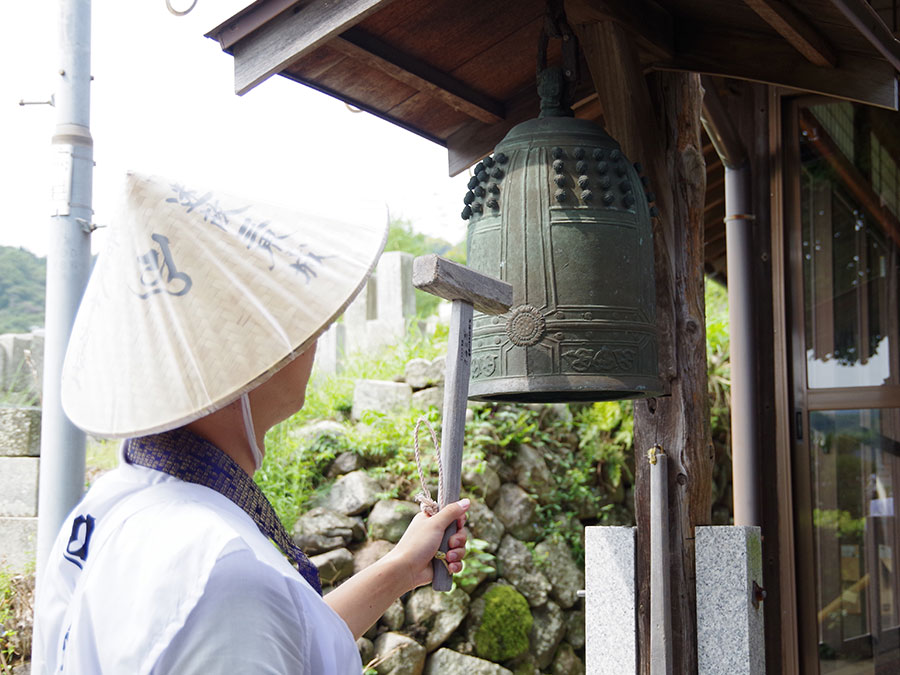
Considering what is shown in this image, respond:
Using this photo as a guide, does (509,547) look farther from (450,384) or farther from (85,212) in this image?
(450,384)

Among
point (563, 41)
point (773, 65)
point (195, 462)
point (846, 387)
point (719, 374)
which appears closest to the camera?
point (195, 462)

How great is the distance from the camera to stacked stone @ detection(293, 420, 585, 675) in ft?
20.6

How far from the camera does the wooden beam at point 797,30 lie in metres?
2.66

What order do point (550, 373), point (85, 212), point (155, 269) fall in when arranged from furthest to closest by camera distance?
point (85, 212), point (550, 373), point (155, 269)

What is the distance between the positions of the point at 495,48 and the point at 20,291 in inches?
321

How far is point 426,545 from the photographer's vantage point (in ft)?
5.54

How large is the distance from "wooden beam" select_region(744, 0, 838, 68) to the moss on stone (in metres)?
4.77

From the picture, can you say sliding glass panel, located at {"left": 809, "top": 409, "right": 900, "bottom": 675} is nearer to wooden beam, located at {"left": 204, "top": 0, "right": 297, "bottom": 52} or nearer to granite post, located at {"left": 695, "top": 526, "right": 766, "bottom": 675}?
granite post, located at {"left": 695, "top": 526, "right": 766, "bottom": 675}

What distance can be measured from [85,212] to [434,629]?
4.02m

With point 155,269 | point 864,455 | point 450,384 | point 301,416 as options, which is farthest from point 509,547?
point 155,269

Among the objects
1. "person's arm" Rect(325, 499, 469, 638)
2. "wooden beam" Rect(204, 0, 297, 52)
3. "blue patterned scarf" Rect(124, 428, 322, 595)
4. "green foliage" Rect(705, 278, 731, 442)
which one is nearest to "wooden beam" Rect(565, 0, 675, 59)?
"wooden beam" Rect(204, 0, 297, 52)

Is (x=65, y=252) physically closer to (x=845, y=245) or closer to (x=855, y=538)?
(x=845, y=245)

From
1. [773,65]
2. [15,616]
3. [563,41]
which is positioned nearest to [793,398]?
[773,65]

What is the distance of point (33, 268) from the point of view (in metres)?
10.0
